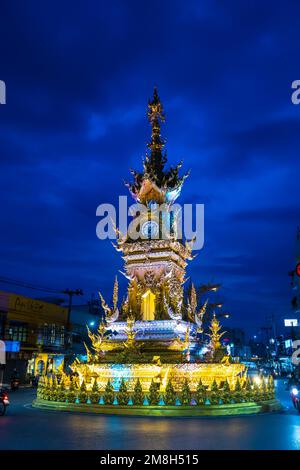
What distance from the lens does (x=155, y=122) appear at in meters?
30.2

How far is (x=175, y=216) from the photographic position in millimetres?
27891

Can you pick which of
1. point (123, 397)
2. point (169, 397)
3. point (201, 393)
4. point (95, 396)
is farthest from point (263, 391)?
point (95, 396)

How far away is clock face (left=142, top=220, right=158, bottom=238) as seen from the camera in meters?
26.8

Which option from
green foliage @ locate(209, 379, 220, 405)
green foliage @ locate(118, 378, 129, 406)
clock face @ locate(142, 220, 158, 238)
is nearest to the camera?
green foliage @ locate(209, 379, 220, 405)

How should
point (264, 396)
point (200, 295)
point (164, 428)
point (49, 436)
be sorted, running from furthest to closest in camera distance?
point (200, 295) < point (264, 396) < point (164, 428) < point (49, 436)

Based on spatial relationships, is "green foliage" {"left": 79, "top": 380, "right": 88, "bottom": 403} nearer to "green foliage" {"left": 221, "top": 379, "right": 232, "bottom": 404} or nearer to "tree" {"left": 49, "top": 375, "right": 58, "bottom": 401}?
"tree" {"left": 49, "top": 375, "right": 58, "bottom": 401}

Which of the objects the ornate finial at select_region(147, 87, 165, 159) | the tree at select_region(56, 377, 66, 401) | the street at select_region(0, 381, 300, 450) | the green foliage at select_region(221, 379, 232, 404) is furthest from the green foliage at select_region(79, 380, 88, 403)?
the ornate finial at select_region(147, 87, 165, 159)

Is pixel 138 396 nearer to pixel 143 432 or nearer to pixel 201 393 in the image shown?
pixel 201 393

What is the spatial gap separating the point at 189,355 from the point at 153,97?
59.9 ft

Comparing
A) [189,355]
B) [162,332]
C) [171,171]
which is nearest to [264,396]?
[189,355]

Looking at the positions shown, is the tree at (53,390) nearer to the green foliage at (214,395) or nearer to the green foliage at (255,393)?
the green foliage at (214,395)

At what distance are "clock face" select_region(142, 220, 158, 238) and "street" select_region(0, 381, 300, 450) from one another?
40.2 feet

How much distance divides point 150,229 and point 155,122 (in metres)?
8.17

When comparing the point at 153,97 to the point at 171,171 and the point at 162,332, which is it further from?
the point at 162,332
